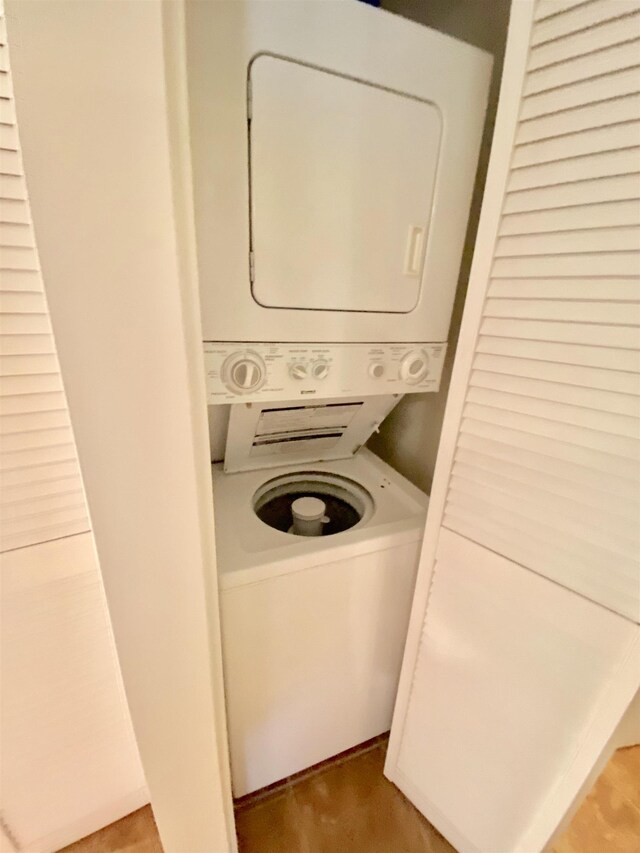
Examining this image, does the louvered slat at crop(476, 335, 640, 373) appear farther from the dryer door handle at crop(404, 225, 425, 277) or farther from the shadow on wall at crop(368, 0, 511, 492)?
the shadow on wall at crop(368, 0, 511, 492)

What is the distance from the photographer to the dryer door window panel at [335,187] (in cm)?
88

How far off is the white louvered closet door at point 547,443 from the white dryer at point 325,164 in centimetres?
24

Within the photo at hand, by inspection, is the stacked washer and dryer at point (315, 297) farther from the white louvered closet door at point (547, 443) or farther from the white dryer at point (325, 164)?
the white louvered closet door at point (547, 443)

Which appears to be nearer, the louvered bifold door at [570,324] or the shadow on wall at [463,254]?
the louvered bifold door at [570,324]

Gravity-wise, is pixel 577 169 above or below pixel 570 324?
above

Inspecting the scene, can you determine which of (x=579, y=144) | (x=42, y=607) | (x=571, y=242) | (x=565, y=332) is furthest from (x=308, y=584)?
(x=579, y=144)

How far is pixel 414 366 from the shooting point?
1223 millimetres

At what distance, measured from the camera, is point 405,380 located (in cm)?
122

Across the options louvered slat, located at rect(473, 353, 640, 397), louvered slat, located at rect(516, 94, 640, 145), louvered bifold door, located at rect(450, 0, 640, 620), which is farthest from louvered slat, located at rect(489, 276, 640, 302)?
louvered slat, located at rect(516, 94, 640, 145)

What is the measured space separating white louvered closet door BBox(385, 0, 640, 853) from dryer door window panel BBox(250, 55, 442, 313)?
241 mm

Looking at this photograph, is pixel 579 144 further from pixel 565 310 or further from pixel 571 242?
pixel 565 310

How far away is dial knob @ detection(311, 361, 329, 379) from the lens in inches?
43.2

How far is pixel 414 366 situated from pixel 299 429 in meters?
0.43

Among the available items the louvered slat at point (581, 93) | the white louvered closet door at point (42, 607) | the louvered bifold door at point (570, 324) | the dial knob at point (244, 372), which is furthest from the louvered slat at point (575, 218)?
the white louvered closet door at point (42, 607)
